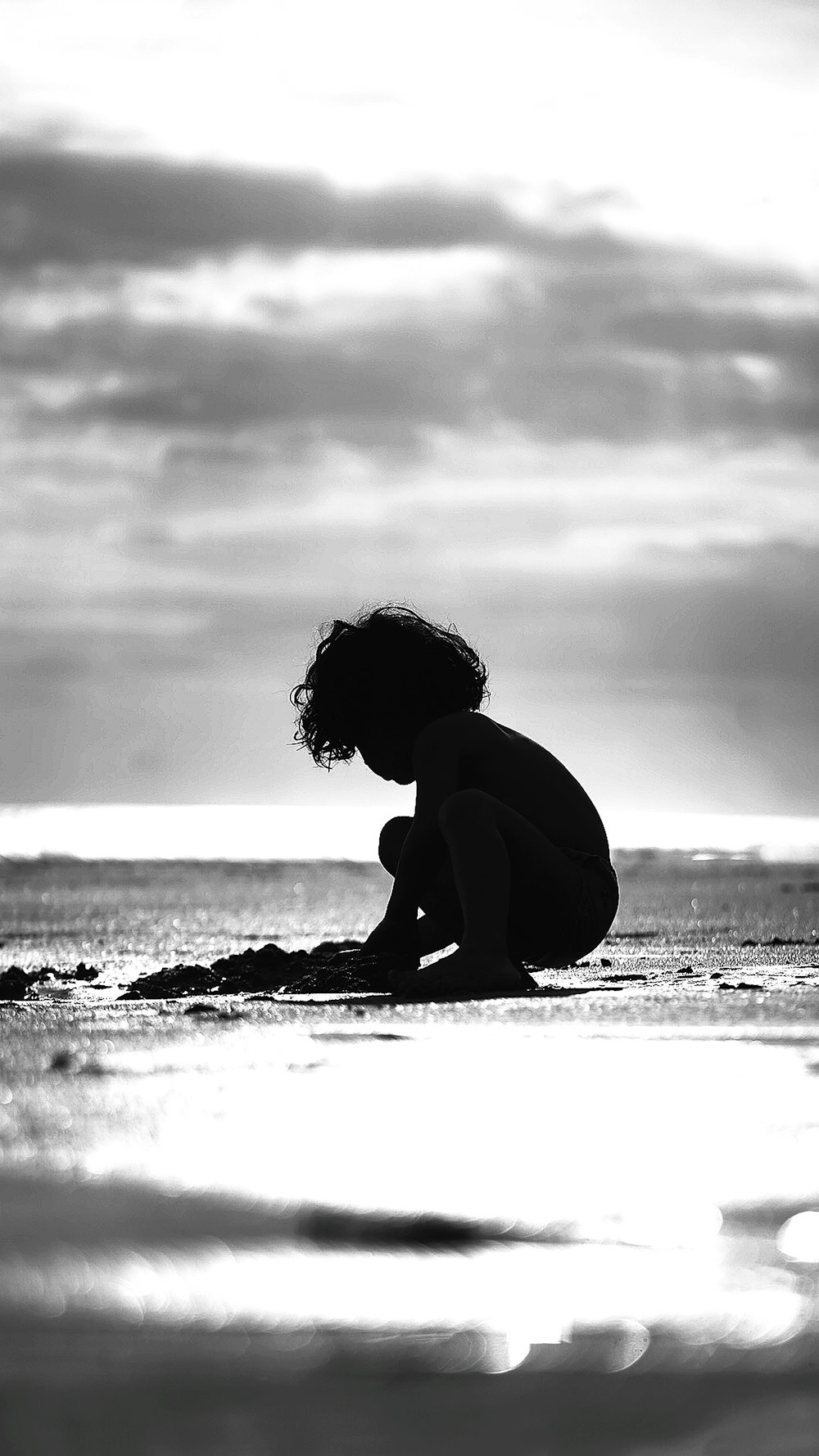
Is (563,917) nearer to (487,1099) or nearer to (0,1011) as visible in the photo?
(0,1011)

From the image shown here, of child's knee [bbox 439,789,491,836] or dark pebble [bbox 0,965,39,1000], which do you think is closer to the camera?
dark pebble [bbox 0,965,39,1000]

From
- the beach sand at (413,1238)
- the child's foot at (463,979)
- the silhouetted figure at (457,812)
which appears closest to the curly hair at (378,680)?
the silhouetted figure at (457,812)

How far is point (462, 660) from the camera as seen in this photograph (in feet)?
15.6

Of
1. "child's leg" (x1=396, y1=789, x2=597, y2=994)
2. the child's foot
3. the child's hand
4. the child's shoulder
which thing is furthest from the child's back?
the child's foot

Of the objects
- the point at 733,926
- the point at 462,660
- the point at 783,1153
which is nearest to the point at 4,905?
the point at 733,926

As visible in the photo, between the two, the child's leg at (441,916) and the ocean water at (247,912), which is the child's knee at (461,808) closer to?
the child's leg at (441,916)

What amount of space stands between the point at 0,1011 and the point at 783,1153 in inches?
85.3

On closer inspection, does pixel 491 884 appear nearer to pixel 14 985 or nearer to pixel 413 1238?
pixel 14 985

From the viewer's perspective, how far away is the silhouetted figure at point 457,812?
3.95m

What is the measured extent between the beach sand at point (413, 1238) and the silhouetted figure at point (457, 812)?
1.02m

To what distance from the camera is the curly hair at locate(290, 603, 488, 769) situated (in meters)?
4.53

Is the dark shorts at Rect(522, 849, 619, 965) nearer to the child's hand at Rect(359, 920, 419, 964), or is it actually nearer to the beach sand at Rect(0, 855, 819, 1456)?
the child's hand at Rect(359, 920, 419, 964)

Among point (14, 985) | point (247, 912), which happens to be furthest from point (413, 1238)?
point (247, 912)

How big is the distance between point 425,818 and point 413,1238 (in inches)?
113
